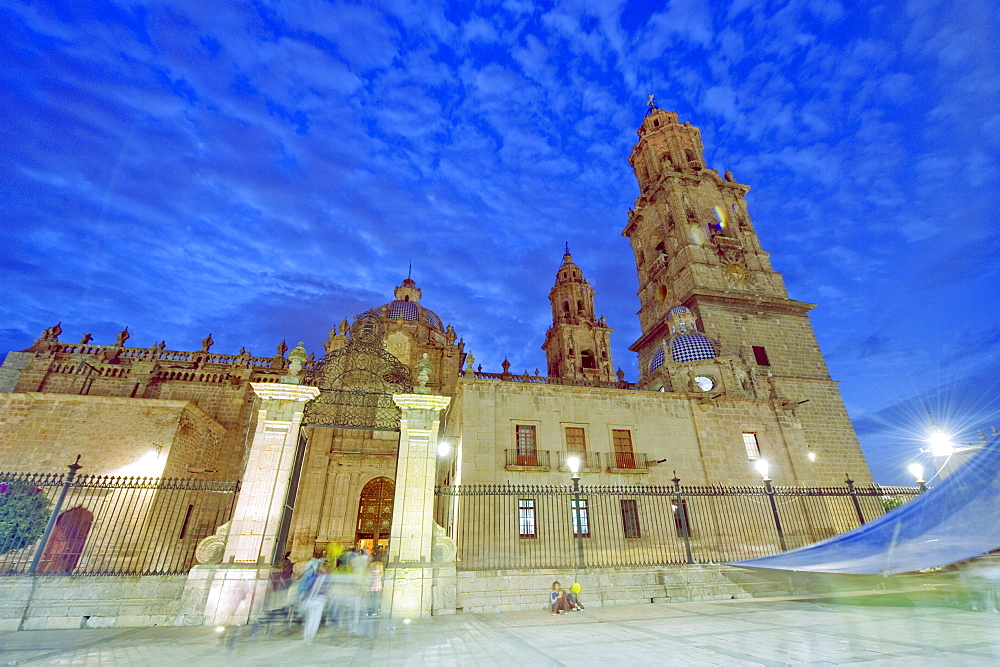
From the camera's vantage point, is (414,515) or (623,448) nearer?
(414,515)

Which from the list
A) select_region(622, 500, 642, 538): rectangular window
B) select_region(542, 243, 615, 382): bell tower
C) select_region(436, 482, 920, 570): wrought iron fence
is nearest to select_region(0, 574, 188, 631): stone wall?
select_region(436, 482, 920, 570): wrought iron fence

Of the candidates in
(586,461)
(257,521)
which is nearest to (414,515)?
(257,521)

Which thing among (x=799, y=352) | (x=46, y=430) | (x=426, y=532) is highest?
(x=799, y=352)

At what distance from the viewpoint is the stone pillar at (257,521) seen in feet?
27.6

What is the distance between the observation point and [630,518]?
16.7 m

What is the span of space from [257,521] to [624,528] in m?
13.5

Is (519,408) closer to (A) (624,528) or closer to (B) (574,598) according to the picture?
(A) (624,528)

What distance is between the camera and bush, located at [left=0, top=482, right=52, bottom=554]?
9141mm

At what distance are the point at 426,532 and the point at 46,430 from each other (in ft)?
62.6

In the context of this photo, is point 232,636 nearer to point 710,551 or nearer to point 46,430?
point 710,551

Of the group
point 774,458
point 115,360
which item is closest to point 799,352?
point 774,458

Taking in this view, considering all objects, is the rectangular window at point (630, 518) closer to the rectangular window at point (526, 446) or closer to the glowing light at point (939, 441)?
the rectangular window at point (526, 446)

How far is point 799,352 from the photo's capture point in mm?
26609

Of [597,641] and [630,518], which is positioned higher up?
[630,518]
